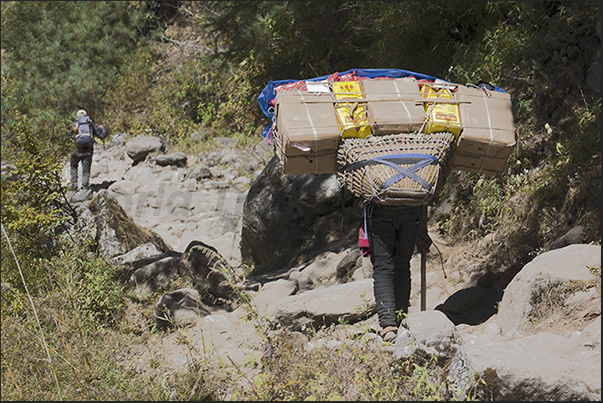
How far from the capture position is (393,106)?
394 cm

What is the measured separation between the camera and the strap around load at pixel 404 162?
12.0ft

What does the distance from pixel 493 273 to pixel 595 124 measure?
1.66 metres

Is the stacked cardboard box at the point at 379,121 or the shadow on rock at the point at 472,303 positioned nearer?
the stacked cardboard box at the point at 379,121

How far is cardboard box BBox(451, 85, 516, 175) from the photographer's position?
13.1ft

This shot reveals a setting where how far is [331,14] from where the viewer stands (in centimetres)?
970

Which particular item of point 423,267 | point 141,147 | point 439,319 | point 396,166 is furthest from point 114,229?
point 141,147

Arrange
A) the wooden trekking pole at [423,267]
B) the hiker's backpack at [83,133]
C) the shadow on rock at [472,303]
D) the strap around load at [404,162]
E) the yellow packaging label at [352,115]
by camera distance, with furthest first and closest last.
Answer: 1. the hiker's backpack at [83,133]
2. the shadow on rock at [472,303]
3. the wooden trekking pole at [423,267]
4. the yellow packaging label at [352,115]
5. the strap around load at [404,162]

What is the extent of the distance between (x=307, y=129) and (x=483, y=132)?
1209mm

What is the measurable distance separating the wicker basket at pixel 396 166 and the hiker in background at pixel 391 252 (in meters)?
0.21

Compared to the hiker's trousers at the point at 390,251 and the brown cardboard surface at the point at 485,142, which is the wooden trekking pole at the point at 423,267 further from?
the brown cardboard surface at the point at 485,142

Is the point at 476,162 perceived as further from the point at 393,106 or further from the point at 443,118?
the point at 393,106

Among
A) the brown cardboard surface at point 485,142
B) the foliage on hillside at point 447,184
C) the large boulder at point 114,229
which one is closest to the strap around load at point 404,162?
the brown cardboard surface at point 485,142

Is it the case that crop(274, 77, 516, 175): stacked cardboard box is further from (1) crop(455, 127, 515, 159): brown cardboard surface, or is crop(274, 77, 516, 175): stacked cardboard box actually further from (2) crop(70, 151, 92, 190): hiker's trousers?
(2) crop(70, 151, 92, 190): hiker's trousers

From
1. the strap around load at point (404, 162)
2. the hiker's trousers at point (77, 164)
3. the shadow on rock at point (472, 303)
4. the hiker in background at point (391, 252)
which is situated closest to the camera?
the strap around load at point (404, 162)
